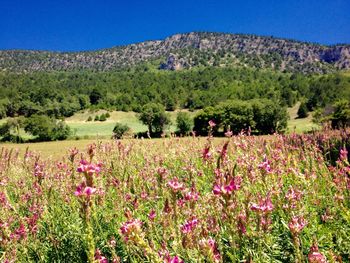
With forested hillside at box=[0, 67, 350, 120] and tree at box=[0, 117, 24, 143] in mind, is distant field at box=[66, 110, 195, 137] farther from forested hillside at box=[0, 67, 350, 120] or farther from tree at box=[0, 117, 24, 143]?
tree at box=[0, 117, 24, 143]

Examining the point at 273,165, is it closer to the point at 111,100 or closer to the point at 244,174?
the point at 244,174

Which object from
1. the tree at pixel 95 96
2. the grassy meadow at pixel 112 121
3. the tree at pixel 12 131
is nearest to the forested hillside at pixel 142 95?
the tree at pixel 95 96

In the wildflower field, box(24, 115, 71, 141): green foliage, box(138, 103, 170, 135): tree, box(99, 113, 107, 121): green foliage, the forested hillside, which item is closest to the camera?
the wildflower field

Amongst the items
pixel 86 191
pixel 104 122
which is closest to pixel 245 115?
pixel 104 122

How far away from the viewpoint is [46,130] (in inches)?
3425

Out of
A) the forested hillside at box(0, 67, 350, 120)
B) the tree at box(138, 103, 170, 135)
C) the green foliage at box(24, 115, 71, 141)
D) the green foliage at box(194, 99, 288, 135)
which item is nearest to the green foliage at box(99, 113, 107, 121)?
the forested hillside at box(0, 67, 350, 120)

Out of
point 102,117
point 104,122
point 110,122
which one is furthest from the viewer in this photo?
point 102,117

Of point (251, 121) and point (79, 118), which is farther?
point (79, 118)

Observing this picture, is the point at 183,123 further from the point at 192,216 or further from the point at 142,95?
the point at 192,216

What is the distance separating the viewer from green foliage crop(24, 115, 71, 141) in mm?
86562

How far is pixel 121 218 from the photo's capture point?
5172mm

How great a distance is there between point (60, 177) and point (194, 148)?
3.91 meters

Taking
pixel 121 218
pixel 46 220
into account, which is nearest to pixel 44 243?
pixel 46 220

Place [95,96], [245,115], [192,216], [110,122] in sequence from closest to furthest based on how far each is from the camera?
1. [192,216]
2. [245,115]
3. [110,122]
4. [95,96]
